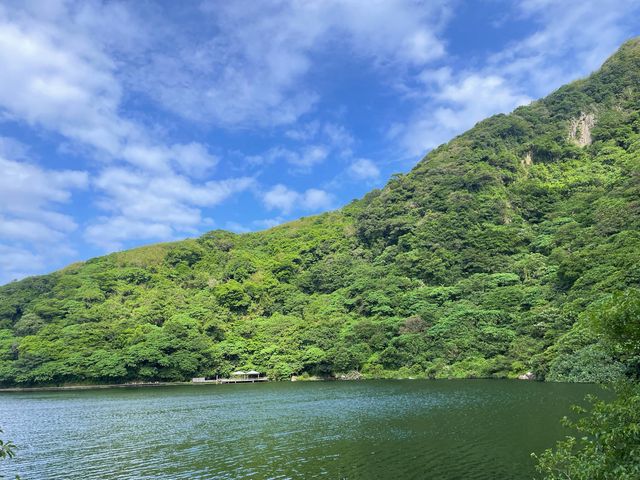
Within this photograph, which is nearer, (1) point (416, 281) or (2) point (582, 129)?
(1) point (416, 281)

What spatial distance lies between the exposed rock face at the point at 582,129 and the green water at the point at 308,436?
96.5m

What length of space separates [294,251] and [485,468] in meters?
109

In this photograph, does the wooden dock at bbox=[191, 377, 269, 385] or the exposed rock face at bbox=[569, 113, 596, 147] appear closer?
the wooden dock at bbox=[191, 377, 269, 385]

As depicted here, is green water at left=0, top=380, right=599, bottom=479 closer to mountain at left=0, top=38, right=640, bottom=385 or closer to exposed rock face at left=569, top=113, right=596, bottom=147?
mountain at left=0, top=38, right=640, bottom=385

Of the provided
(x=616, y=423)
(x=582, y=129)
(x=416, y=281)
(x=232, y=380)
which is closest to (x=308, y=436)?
(x=616, y=423)

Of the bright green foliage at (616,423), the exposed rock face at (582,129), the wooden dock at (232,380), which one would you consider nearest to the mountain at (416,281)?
the exposed rock face at (582,129)

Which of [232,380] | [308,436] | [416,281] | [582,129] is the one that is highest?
[582,129]

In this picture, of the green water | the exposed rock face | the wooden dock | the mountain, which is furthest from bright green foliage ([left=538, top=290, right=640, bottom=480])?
the exposed rock face

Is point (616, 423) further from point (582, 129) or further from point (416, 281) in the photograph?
point (582, 129)

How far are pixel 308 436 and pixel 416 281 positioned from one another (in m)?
62.8

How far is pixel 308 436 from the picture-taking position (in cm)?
2775

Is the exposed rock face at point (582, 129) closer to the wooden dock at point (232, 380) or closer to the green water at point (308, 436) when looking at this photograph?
the green water at point (308, 436)

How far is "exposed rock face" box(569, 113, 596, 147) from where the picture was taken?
396 feet

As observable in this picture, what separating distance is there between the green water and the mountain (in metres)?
16.3
